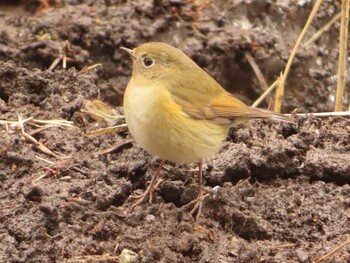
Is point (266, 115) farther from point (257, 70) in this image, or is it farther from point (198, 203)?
point (257, 70)

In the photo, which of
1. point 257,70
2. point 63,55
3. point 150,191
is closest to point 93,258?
point 150,191

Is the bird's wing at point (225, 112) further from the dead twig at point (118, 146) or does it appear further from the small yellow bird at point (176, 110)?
the dead twig at point (118, 146)

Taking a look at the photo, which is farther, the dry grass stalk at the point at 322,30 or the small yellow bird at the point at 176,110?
the dry grass stalk at the point at 322,30

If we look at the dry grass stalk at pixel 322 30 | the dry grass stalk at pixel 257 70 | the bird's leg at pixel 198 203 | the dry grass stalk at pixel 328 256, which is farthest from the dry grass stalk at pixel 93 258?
the dry grass stalk at pixel 322 30

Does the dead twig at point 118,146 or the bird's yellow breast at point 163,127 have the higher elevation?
the bird's yellow breast at point 163,127

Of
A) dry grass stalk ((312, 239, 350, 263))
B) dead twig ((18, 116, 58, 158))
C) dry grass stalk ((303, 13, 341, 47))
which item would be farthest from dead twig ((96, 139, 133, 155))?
dry grass stalk ((303, 13, 341, 47))

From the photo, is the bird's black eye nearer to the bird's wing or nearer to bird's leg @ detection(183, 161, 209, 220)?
the bird's wing

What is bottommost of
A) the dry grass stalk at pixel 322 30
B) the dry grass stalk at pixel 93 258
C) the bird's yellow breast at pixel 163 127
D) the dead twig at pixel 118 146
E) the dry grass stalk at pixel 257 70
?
the dry grass stalk at pixel 93 258
